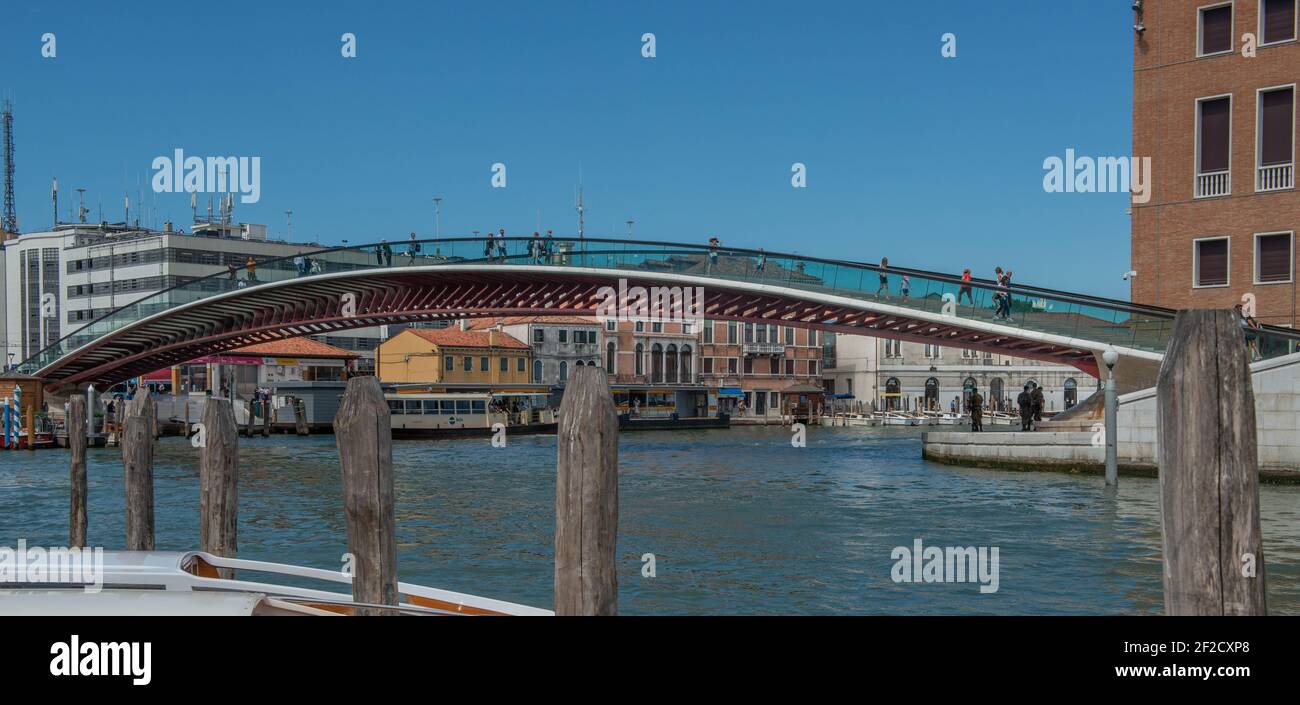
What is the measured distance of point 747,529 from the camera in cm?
1304

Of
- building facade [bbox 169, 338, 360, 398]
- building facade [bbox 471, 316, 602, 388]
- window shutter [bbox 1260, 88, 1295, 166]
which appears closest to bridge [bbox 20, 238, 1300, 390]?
window shutter [bbox 1260, 88, 1295, 166]

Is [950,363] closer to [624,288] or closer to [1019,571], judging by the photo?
[624,288]

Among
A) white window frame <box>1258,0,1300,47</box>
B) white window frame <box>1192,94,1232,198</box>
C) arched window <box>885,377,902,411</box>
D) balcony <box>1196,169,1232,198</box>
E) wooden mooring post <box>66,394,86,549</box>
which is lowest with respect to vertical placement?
arched window <box>885,377,902,411</box>

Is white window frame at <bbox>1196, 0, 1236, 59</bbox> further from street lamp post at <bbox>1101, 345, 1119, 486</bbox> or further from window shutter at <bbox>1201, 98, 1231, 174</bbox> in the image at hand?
street lamp post at <bbox>1101, 345, 1119, 486</bbox>

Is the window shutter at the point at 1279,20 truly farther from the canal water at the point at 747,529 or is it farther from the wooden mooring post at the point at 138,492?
the wooden mooring post at the point at 138,492

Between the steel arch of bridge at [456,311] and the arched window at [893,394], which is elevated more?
the steel arch of bridge at [456,311]

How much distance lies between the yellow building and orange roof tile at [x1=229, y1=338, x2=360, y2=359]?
2.34 meters

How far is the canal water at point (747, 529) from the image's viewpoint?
8844 millimetres

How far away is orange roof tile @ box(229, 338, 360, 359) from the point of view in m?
44.8

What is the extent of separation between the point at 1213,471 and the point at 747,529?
31.3ft

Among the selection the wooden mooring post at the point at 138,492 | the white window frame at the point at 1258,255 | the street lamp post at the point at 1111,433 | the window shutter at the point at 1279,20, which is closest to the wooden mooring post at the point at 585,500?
the wooden mooring post at the point at 138,492

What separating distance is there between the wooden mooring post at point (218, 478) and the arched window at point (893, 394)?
57.1 m

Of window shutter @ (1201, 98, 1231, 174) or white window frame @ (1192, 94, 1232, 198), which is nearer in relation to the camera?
white window frame @ (1192, 94, 1232, 198)
